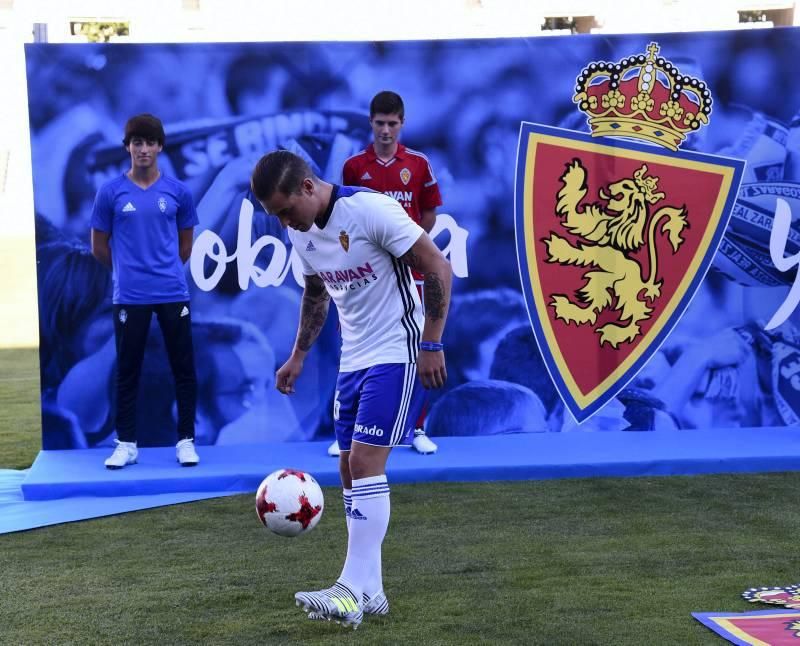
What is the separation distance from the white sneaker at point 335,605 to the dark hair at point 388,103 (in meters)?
3.51

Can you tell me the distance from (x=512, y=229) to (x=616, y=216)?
70cm

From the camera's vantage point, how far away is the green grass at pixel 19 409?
27.3 feet

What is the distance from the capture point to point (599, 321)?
7988 mm

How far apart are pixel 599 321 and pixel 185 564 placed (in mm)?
3625

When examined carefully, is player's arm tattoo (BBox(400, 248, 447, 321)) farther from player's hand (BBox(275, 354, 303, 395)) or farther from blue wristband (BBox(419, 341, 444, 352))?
player's hand (BBox(275, 354, 303, 395))

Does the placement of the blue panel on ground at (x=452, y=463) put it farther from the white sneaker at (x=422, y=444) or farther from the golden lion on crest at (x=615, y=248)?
the golden lion on crest at (x=615, y=248)

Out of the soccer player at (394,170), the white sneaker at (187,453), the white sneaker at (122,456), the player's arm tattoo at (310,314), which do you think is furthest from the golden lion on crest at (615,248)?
the player's arm tattoo at (310,314)

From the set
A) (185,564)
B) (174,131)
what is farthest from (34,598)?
(174,131)

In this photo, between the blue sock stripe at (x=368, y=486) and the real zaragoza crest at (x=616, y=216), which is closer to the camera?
the blue sock stripe at (x=368, y=486)

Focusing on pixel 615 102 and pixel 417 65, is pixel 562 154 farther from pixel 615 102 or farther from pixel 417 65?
pixel 417 65

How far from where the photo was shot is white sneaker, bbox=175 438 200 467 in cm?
724

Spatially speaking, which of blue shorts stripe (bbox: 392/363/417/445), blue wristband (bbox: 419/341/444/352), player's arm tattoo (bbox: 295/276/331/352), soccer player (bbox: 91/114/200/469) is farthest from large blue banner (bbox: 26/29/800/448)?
blue wristband (bbox: 419/341/444/352)

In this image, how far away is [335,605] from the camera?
455 cm

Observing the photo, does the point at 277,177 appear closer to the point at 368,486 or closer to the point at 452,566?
the point at 368,486
